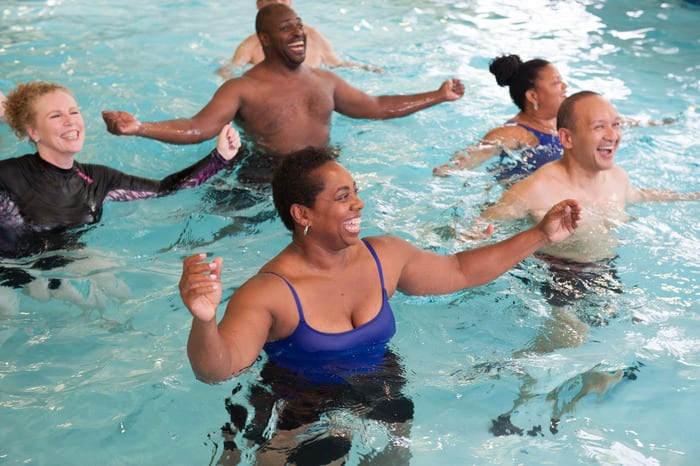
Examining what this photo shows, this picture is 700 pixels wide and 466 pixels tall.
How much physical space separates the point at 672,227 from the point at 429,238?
157cm

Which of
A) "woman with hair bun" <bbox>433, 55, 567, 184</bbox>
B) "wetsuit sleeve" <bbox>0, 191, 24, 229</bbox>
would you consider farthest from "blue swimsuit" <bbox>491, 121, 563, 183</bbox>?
"wetsuit sleeve" <bbox>0, 191, 24, 229</bbox>

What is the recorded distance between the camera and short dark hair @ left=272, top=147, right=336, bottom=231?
317 centimetres

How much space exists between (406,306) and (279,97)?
1.81 metres

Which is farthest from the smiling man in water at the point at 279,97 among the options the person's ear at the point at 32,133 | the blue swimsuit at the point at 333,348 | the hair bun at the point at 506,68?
the blue swimsuit at the point at 333,348

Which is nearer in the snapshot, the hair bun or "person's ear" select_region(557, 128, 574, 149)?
"person's ear" select_region(557, 128, 574, 149)

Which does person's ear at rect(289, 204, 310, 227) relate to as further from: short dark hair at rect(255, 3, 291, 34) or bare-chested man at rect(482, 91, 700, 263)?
short dark hair at rect(255, 3, 291, 34)

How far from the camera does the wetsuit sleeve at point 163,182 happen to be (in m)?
4.63

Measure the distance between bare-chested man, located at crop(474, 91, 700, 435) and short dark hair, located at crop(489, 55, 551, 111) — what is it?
116 cm

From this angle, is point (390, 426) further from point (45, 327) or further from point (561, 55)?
point (561, 55)

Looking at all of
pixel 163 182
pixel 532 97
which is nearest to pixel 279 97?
pixel 163 182

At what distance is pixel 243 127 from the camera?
559cm

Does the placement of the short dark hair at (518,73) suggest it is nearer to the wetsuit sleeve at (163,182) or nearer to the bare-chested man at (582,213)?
the bare-chested man at (582,213)

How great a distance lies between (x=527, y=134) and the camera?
223 inches

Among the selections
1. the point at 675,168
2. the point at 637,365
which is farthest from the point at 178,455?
the point at 675,168
